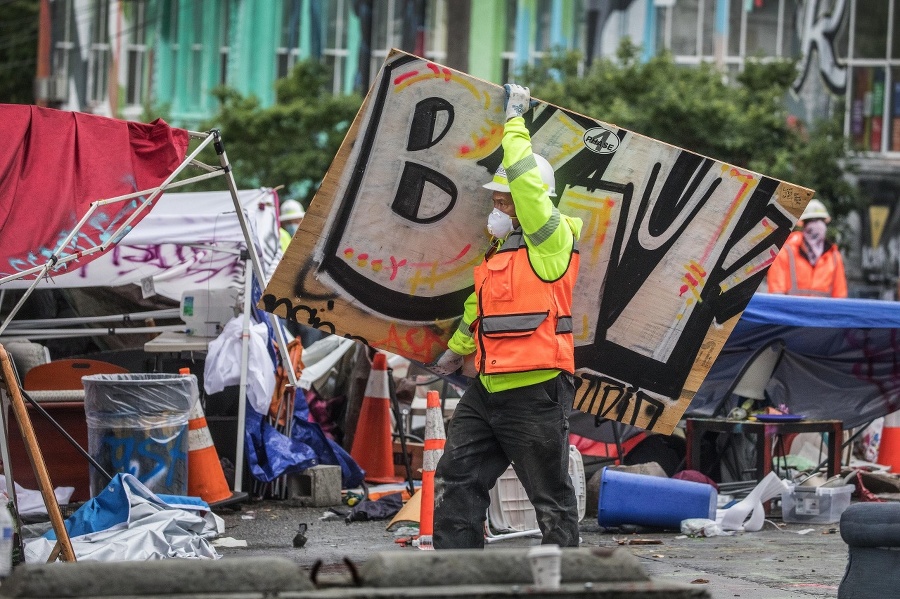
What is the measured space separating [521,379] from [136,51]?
24422 mm

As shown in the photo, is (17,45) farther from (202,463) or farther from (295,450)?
(202,463)

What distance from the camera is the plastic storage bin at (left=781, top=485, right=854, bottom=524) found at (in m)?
9.16

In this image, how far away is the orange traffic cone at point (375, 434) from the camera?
34.4 ft

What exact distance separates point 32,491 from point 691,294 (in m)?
4.54

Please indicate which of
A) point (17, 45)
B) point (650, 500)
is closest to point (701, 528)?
point (650, 500)

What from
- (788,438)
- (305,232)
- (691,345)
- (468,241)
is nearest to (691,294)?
(691,345)

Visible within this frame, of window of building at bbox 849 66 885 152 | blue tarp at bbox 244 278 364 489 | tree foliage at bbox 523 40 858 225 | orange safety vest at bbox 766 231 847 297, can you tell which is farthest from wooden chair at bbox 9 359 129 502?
window of building at bbox 849 66 885 152

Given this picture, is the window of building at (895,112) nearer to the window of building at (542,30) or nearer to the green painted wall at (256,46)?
the window of building at (542,30)

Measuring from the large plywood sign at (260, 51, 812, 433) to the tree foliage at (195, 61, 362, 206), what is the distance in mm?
16285

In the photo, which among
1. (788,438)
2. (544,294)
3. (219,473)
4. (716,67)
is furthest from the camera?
(716,67)

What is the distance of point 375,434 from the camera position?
1056cm

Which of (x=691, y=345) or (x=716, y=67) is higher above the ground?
(x=716, y=67)

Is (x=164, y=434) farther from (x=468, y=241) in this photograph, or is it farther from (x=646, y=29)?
(x=646, y=29)

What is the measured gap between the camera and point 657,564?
7.30m
